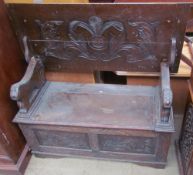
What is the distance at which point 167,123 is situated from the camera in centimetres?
126

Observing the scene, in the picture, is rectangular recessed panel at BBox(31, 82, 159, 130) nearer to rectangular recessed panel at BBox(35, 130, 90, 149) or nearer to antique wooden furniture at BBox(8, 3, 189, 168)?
antique wooden furniture at BBox(8, 3, 189, 168)

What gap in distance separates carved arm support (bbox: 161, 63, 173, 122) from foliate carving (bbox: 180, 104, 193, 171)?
0.18 meters

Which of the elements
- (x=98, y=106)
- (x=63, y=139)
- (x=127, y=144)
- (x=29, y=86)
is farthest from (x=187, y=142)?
(x=29, y=86)

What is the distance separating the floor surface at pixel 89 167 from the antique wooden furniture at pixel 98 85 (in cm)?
6

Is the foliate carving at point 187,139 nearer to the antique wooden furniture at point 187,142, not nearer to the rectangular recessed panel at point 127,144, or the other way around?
the antique wooden furniture at point 187,142

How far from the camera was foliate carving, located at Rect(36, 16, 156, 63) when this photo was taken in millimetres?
1294

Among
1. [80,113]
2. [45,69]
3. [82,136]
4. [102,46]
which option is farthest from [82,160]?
[102,46]

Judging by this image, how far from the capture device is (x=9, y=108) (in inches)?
56.8

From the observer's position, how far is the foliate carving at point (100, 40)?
4.25 feet

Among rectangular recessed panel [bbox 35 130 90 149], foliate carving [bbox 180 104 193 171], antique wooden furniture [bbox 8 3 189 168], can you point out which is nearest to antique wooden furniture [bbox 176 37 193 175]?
foliate carving [bbox 180 104 193 171]

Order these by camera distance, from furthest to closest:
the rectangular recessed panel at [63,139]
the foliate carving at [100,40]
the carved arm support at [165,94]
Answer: the rectangular recessed panel at [63,139] < the foliate carving at [100,40] < the carved arm support at [165,94]

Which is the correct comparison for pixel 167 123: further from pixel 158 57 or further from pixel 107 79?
pixel 107 79

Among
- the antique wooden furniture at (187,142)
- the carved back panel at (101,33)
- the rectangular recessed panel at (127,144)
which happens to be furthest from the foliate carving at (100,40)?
the rectangular recessed panel at (127,144)

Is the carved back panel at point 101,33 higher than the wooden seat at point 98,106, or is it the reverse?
the carved back panel at point 101,33
